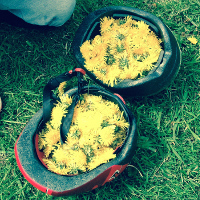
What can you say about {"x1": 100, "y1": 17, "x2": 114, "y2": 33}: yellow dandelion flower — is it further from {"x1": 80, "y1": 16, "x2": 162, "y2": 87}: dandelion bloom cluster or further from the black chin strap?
the black chin strap

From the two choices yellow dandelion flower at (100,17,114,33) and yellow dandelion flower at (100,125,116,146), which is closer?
yellow dandelion flower at (100,125,116,146)

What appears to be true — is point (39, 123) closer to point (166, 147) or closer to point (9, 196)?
point (9, 196)

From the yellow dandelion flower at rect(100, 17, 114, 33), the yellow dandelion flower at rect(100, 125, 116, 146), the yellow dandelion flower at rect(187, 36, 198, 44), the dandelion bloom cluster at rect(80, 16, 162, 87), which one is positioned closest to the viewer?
the yellow dandelion flower at rect(100, 125, 116, 146)

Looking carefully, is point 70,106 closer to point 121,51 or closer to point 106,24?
point 121,51

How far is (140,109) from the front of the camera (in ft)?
4.26

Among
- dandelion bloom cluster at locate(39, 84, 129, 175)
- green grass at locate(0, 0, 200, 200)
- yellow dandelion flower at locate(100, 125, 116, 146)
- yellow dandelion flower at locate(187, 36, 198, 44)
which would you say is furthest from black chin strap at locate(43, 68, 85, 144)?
yellow dandelion flower at locate(187, 36, 198, 44)

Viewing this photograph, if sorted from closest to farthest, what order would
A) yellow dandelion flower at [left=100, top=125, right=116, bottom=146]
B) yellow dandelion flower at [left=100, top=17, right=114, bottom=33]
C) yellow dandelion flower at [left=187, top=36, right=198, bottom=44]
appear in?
yellow dandelion flower at [left=100, top=125, right=116, bottom=146], yellow dandelion flower at [left=100, top=17, right=114, bottom=33], yellow dandelion flower at [left=187, top=36, right=198, bottom=44]

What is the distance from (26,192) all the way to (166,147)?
816mm

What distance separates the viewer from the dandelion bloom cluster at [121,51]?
1.14 metres

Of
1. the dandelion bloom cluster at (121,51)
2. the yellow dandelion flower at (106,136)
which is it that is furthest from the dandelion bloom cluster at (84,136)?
the dandelion bloom cluster at (121,51)

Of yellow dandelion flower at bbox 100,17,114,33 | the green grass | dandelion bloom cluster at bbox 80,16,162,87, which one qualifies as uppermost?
yellow dandelion flower at bbox 100,17,114,33

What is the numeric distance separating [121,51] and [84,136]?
0.50m

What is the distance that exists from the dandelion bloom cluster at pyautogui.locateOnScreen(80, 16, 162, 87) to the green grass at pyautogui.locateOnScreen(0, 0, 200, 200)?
0.23 meters

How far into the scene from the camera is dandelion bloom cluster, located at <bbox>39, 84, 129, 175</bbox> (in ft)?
3.32
